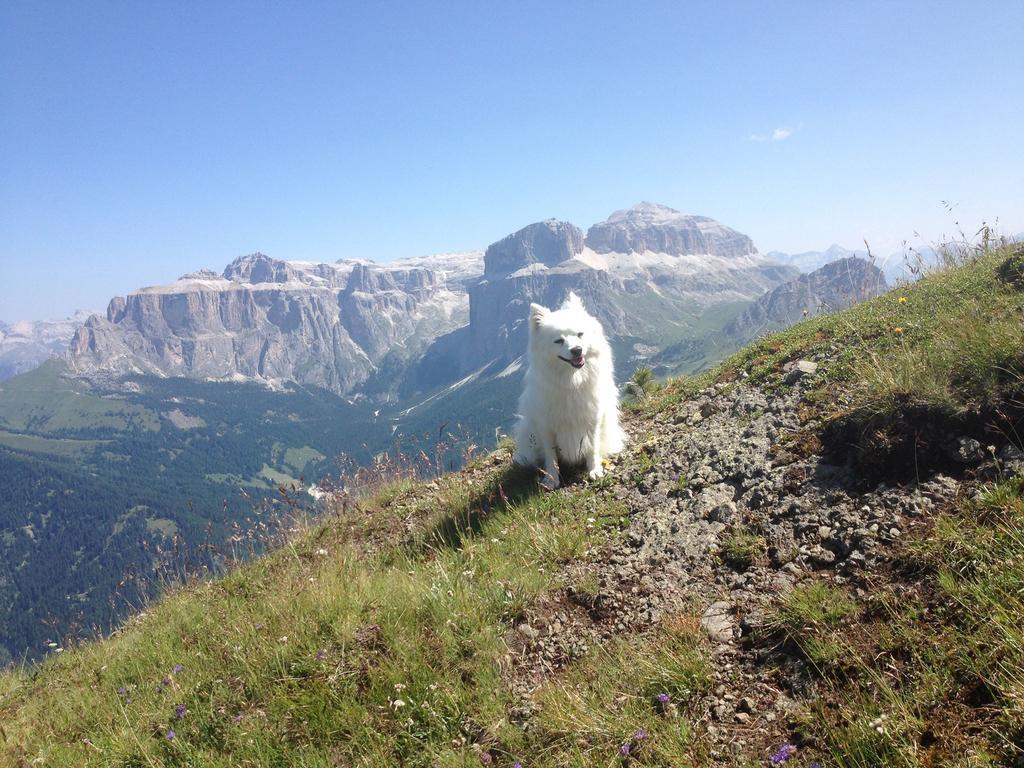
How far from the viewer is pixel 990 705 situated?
2.29m

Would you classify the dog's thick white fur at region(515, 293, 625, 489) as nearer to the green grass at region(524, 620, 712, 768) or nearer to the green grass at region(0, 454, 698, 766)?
the green grass at region(0, 454, 698, 766)

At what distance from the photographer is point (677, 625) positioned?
11.6 feet

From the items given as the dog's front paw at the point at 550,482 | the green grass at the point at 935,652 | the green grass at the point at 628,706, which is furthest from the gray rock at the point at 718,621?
the dog's front paw at the point at 550,482

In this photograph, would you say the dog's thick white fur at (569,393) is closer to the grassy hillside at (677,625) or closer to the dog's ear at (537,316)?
the dog's ear at (537,316)

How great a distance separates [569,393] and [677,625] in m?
4.04

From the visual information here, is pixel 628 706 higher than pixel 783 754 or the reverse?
the reverse

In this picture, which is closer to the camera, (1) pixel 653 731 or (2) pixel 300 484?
(1) pixel 653 731

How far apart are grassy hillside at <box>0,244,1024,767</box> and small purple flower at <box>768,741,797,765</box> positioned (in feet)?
0.04

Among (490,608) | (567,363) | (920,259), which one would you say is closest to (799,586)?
(490,608)

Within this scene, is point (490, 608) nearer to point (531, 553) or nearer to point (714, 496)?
point (531, 553)

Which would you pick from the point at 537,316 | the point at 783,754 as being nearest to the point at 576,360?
the point at 537,316

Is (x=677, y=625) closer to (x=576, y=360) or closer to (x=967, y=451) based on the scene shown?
(x=967, y=451)

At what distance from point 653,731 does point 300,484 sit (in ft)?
23.8

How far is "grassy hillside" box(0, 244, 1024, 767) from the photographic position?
2.67 metres
